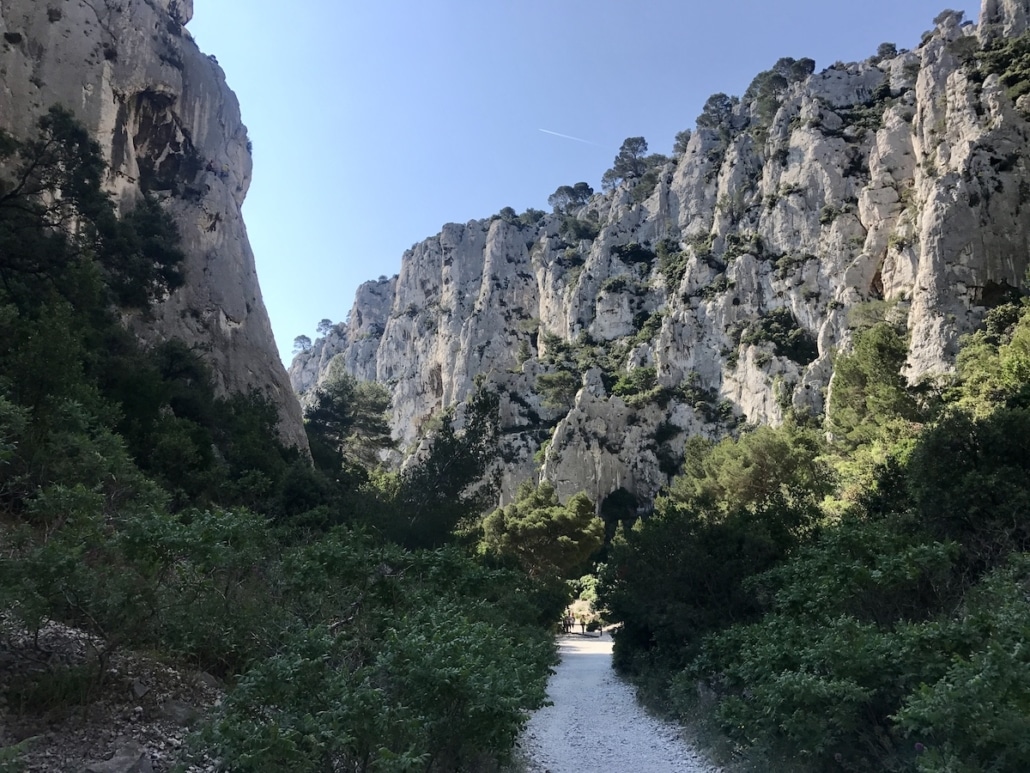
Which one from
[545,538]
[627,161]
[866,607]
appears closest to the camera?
[866,607]

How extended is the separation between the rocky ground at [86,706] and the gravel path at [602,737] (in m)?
5.60

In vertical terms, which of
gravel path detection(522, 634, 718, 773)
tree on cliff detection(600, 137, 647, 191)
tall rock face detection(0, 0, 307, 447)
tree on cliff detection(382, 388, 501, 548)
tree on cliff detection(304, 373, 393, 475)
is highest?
tree on cliff detection(600, 137, 647, 191)

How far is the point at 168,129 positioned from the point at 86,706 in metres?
41.3

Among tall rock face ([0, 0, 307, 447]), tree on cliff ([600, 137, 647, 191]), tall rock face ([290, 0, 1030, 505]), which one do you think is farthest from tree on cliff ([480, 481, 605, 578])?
tree on cliff ([600, 137, 647, 191])

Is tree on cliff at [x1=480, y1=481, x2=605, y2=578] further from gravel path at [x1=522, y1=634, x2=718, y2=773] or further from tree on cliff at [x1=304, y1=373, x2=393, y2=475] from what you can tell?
gravel path at [x1=522, y1=634, x2=718, y2=773]

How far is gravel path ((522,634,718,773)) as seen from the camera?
10.1 m

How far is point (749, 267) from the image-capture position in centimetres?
6003

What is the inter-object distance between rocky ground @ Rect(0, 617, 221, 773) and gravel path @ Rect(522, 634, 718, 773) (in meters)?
5.60

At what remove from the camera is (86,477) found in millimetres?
10531

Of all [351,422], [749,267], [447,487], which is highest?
[749,267]

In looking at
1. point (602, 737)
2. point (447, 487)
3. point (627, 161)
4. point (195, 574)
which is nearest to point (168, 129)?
point (447, 487)

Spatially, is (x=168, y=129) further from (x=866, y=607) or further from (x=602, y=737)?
(x=866, y=607)

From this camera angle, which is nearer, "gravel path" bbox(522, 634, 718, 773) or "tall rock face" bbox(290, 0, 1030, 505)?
"gravel path" bbox(522, 634, 718, 773)

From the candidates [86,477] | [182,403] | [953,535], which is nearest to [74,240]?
[182,403]
